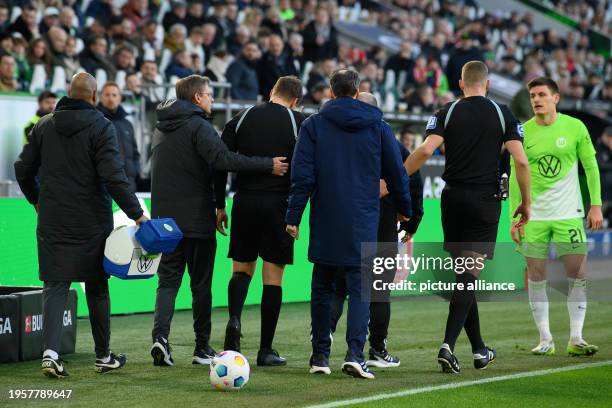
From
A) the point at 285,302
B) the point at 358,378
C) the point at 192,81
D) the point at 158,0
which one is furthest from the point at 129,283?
the point at 158,0

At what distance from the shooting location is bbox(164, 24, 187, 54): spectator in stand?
1723 cm

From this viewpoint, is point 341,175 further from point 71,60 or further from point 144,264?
point 71,60

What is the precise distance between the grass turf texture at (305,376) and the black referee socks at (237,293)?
16.1 inches

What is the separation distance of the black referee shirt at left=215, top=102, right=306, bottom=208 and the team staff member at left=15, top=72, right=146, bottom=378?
2.76ft

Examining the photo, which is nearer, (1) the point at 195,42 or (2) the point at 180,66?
(2) the point at 180,66

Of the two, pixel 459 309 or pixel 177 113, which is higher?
pixel 177 113

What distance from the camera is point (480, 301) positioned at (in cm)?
1330

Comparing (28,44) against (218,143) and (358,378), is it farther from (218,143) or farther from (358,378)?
(358,378)

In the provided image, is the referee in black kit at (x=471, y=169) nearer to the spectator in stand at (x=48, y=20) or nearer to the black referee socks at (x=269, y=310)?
the black referee socks at (x=269, y=310)

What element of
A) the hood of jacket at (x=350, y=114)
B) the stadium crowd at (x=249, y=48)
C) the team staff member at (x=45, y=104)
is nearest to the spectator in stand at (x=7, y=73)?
the stadium crowd at (x=249, y=48)

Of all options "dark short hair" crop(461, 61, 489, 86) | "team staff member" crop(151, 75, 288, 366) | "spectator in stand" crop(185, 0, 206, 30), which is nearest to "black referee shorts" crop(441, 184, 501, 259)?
"dark short hair" crop(461, 61, 489, 86)

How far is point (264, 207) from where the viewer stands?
7.80 meters

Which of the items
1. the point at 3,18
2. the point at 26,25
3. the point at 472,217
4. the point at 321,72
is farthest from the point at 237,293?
the point at 321,72

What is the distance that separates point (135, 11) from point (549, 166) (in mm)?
10576
